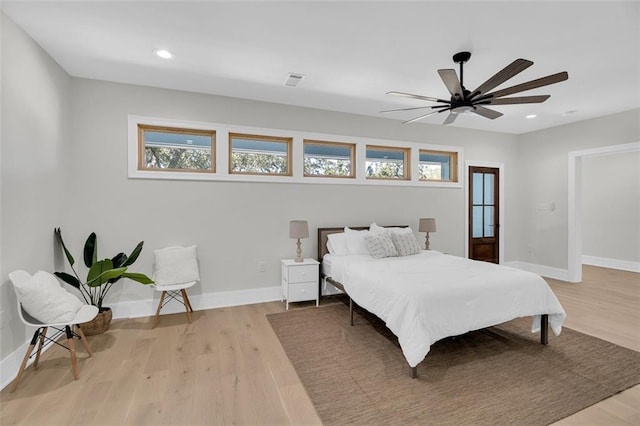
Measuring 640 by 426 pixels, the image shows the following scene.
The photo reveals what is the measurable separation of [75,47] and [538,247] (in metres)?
7.76

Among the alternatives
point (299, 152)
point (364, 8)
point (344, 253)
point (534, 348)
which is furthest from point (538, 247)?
point (364, 8)

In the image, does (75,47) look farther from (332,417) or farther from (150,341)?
(332,417)

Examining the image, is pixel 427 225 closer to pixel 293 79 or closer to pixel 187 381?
pixel 293 79

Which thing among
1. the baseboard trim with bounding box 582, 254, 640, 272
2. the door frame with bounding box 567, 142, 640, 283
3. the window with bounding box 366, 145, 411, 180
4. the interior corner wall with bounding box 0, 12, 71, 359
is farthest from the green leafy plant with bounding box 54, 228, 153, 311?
the baseboard trim with bounding box 582, 254, 640, 272

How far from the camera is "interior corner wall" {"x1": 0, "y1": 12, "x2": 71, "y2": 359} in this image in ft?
7.65

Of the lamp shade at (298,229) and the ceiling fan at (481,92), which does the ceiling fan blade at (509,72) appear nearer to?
the ceiling fan at (481,92)

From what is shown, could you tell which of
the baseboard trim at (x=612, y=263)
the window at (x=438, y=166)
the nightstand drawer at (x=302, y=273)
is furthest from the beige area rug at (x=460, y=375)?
the baseboard trim at (x=612, y=263)

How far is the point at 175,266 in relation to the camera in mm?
3504

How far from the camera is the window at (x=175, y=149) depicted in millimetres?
3818

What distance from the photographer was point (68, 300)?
242 centimetres

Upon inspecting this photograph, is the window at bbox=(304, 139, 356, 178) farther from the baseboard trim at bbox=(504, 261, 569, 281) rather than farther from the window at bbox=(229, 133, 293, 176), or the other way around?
the baseboard trim at bbox=(504, 261, 569, 281)

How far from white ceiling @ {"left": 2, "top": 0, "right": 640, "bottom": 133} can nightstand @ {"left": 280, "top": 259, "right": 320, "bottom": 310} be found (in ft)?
7.66

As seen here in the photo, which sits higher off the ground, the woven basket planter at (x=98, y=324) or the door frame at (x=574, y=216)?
the door frame at (x=574, y=216)

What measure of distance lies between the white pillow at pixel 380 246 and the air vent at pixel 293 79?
2.22 metres
